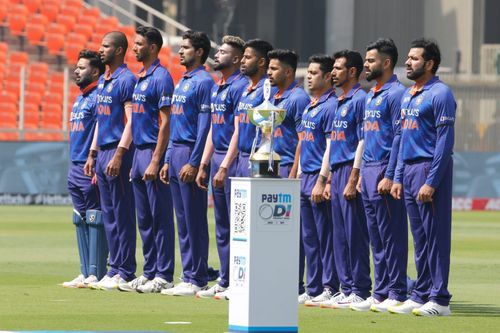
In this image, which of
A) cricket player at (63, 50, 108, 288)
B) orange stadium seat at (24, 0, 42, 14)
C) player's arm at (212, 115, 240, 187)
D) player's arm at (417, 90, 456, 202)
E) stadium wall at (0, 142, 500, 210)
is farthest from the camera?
orange stadium seat at (24, 0, 42, 14)

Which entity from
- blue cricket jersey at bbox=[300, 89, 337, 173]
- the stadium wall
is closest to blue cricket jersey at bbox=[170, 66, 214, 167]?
blue cricket jersey at bbox=[300, 89, 337, 173]

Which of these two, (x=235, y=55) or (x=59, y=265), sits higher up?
(x=235, y=55)

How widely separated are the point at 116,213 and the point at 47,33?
82.8 ft

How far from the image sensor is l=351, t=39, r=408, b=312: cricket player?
46.5ft

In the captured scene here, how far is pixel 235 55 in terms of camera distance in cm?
1592

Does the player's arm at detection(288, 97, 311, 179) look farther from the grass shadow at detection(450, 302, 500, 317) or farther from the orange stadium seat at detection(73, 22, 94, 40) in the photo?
the orange stadium seat at detection(73, 22, 94, 40)

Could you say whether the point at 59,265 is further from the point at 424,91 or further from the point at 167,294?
the point at 424,91

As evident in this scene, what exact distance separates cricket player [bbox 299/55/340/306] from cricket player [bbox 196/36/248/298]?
32.6 inches

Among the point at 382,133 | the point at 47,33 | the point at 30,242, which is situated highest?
the point at 47,33

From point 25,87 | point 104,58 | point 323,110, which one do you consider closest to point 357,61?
point 323,110

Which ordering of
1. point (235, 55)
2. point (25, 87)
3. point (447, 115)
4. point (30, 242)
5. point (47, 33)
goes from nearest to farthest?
point (447, 115) → point (235, 55) → point (30, 242) → point (25, 87) → point (47, 33)

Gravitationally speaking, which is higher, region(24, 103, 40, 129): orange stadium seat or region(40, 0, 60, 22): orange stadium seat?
region(40, 0, 60, 22): orange stadium seat

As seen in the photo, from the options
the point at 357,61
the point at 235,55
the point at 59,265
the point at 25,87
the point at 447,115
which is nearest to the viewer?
the point at 447,115

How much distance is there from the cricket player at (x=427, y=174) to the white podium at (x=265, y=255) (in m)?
2.55
